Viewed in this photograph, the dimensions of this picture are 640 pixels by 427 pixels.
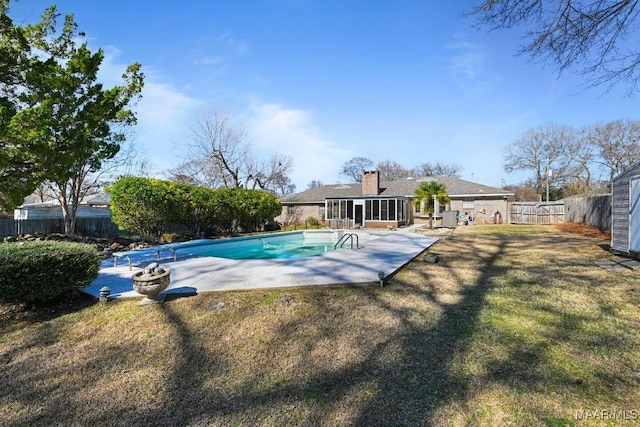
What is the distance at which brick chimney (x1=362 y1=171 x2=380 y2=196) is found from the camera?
84.3ft

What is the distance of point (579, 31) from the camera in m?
5.13

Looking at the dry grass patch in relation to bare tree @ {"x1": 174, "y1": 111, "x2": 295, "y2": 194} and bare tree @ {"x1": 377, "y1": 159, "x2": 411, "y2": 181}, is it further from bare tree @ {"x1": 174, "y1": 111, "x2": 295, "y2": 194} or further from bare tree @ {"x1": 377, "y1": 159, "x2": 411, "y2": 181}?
bare tree @ {"x1": 377, "y1": 159, "x2": 411, "y2": 181}

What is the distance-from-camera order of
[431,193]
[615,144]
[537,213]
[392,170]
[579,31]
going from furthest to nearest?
[392,170] < [615,144] < [537,213] < [431,193] < [579,31]

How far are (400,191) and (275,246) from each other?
1448 cm

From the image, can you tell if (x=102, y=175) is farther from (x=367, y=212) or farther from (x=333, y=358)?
(x=333, y=358)

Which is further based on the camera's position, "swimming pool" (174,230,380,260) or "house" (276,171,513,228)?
"house" (276,171,513,228)

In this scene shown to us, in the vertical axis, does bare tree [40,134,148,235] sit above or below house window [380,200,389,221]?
above

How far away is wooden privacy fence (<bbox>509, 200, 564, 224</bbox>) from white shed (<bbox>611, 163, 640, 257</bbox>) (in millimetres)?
17187

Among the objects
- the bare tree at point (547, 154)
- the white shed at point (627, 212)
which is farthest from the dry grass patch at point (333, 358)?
the bare tree at point (547, 154)

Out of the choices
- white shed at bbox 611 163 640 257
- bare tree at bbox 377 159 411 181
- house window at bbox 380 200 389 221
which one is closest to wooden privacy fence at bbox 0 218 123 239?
house window at bbox 380 200 389 221

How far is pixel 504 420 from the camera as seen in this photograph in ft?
8.23

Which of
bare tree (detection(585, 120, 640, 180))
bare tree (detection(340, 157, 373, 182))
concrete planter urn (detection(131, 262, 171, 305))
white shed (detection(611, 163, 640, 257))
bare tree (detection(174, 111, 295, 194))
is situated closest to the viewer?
concrete planter urn (detection(131, 262, 171, 305))

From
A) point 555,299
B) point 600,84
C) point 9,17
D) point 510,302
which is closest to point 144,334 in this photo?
point 510,302

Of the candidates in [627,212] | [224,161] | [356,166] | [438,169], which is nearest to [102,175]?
[224,161]
